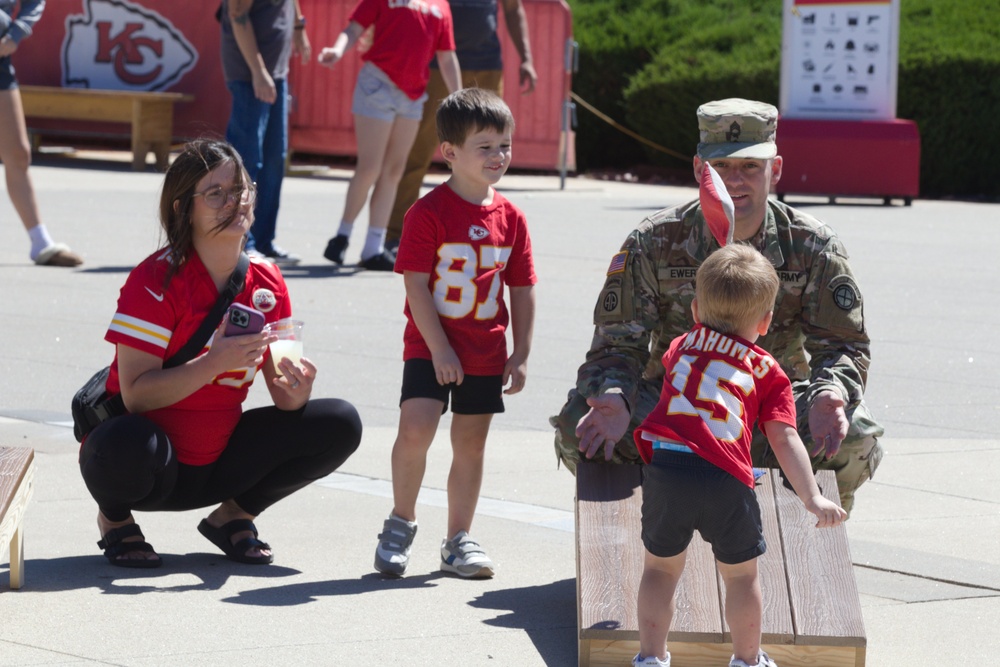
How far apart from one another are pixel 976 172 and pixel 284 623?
49.8 ft

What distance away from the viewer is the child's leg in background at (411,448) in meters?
4.21

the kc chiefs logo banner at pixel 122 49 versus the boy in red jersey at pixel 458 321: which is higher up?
the kc chiefs logo banner at pixel 122 49

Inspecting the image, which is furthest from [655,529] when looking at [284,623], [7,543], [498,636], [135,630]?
[7,543]

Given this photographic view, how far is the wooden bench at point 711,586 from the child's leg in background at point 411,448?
451 mm

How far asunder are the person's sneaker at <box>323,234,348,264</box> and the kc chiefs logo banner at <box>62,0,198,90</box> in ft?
30.7

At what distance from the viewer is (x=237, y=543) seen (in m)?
4.25

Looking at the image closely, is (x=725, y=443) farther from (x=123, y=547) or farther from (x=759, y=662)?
(x=123, y=547)

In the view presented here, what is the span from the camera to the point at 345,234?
967 centimetres

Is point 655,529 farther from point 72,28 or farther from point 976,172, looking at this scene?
point 72,28

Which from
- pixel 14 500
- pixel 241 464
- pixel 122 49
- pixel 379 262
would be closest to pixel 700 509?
pixel 241 464

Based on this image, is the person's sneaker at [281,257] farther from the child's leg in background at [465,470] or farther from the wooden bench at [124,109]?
the wooden bench at [124,109]

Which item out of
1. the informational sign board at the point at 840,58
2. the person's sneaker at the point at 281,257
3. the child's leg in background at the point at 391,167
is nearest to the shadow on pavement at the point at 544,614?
the child's leg in background at the point at 391,167

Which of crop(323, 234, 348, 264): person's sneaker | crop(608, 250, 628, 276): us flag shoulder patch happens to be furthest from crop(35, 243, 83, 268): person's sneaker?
crop(608, 250, 628, 276): us flag shoulder patch

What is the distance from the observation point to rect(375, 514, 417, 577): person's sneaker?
4.12 m
